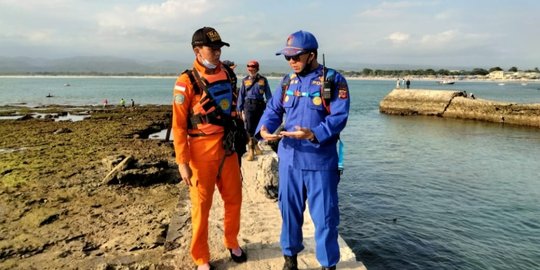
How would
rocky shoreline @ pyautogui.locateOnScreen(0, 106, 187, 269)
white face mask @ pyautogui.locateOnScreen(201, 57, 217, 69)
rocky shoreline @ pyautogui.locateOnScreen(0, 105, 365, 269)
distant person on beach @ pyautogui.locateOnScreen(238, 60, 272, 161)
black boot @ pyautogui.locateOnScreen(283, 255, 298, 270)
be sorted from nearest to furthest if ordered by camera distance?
white face mask @ pyautogui.locateOnScreen(201, 57, 217, 69)
black boot @ pyautogui.locateOnScreen(283, 255, 298, 270)
rocky shoreline @ pyautogui.locateOnScreen(0, 105, 365, 269)
rocky shoreline @ pyautogui.locateOnScreen(0, 106, 187, 269)
distant person on beach @ pyautogui.locateOnScreen(238, 60, 272, 161)

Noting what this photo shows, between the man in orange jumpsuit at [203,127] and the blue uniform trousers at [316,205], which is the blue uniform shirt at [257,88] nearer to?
the man in orange jumpsuit at [203,127]

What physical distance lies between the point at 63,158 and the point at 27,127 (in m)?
11.6

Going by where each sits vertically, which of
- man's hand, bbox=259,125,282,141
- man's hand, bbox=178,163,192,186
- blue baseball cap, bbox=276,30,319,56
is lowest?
man's hand, bbox=178,163,192,186

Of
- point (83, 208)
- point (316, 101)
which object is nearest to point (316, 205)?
point (316, 101)

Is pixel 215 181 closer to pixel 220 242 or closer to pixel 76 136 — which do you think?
pixel 220 242

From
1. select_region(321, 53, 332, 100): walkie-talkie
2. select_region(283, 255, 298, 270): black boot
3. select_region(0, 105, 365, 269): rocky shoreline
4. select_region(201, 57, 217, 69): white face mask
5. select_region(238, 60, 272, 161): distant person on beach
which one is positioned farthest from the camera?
select_region(238, 60, 272, 161): distant person on beach

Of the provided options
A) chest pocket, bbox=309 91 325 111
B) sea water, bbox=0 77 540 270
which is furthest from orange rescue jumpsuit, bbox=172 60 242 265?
sea water, bbox=0 77 540 270

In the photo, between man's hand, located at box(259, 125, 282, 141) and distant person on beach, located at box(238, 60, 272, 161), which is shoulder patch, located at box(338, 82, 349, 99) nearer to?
man's hand, located at box(259, 125, 282, 141)

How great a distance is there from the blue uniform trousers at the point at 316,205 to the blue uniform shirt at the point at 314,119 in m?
0.11

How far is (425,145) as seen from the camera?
19.6 meters

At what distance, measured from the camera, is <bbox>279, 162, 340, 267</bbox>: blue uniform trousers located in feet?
13.0

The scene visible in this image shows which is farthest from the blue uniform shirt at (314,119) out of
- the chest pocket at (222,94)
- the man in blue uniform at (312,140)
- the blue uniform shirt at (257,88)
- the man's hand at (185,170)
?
the blue uniform shirt at (257,88)

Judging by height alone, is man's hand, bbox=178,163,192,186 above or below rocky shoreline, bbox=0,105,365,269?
above

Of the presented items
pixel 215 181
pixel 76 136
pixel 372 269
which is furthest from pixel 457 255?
pixel 76 136
